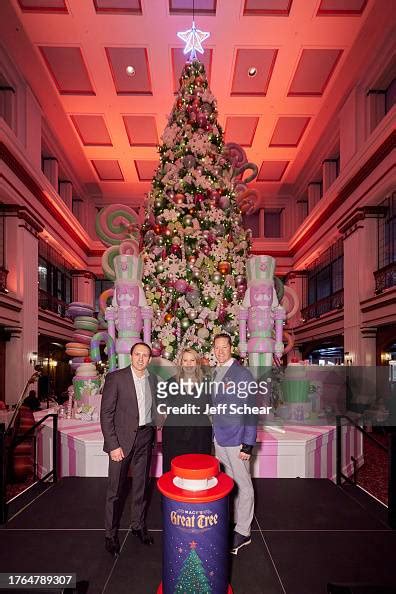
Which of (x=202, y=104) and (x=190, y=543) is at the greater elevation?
(x=202, y=104)

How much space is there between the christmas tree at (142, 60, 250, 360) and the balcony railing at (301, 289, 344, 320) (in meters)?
8.70

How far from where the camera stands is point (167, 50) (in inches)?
443

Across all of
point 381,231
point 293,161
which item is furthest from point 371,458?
point 293,161

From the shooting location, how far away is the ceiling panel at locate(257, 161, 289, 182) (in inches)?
684

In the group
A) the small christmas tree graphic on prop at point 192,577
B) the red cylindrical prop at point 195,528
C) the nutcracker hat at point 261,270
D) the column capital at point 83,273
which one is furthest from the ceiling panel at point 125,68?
the small christmas tree graphic on prop at point 192,577

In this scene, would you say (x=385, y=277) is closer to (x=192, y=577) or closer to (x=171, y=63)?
(x=171, y=63)

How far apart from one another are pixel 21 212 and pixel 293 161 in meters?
11.1

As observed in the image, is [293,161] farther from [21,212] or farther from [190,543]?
[190,543]

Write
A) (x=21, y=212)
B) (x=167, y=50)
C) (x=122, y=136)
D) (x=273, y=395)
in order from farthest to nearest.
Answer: (x=122, y=136), (x=21, y=212), (x=167, y=50), (x=273, y=395)

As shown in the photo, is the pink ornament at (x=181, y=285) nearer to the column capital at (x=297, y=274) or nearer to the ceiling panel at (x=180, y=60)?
the ceiling panel at (x=180, y=60)

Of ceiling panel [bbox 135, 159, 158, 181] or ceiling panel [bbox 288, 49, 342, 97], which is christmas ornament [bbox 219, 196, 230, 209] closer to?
ceiling panel [bbox 288, 49, 342, 97]

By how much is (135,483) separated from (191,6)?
35.7 ft

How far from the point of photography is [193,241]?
6.96m

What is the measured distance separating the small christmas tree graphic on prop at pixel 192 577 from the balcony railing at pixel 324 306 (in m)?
13.1
